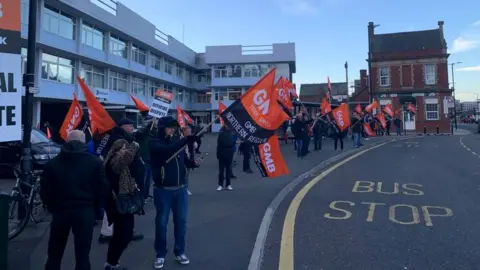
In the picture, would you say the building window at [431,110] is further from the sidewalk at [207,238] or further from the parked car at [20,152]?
the parked car at [20,152]

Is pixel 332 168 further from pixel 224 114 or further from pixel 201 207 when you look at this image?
pixel 224 114

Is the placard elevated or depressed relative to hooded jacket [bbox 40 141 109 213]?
elevated

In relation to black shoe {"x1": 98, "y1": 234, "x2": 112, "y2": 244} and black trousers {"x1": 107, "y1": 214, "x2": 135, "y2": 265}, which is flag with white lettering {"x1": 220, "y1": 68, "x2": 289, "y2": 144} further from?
black shoe {"x1": 98, "y1": 234, "x2": 112, "y2": 244}

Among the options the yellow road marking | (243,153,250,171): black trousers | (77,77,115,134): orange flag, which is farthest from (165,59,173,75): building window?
(77,77,115,134): orange flag

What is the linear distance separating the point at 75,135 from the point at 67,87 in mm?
29898

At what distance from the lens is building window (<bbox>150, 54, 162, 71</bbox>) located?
151 feet

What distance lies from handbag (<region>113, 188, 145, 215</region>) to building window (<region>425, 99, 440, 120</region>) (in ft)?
163

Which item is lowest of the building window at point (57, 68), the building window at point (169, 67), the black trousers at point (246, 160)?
the black trousers at point (246, 160)

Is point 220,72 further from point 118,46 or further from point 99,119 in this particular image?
point 99,119

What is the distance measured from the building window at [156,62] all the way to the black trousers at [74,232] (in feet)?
143

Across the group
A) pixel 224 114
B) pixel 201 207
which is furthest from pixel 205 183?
pixel 224 114

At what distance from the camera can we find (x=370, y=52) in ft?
167

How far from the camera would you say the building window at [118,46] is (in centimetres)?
3723

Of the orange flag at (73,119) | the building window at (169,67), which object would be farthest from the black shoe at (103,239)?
the building window at (169,67)
